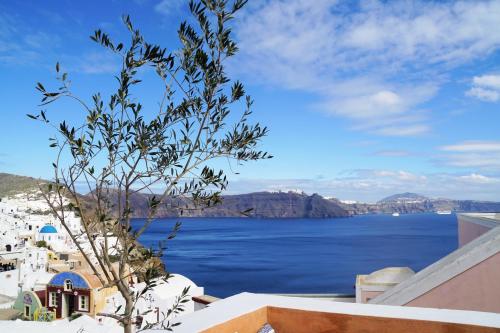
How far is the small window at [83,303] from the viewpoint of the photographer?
21766mm

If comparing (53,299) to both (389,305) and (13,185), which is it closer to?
(389,305)

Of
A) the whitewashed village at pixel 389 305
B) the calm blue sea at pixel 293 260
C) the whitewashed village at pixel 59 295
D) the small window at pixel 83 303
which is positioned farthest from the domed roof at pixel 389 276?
the calm blue sea at pixel 293 260

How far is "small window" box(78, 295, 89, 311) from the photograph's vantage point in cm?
2177

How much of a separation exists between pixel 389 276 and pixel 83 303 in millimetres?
17216

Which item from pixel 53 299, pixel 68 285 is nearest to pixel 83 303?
pixel 68 285

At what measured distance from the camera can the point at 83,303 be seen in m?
21.8

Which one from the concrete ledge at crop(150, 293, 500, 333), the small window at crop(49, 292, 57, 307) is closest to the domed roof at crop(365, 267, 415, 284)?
the concrete ledge at crop(150, 293, 500, 333)

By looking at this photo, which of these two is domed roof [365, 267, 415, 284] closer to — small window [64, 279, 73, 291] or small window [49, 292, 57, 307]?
small window [64, 279, 73, 291]

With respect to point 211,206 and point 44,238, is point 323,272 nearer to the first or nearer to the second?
point 44,238

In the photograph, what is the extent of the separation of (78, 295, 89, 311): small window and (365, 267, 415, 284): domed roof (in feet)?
55.0

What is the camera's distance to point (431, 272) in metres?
6.73

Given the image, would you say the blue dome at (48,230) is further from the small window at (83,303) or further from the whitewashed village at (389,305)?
the whitewashed village at (389,305)

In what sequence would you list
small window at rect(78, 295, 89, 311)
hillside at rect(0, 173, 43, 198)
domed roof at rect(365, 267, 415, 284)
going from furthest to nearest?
hillside at rect(0, 173, 43, 198) → small window at rect(78, 295, 89, 311) → domed roof at rect(365, 267, 415, 284)

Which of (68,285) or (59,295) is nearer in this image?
(68,285)
